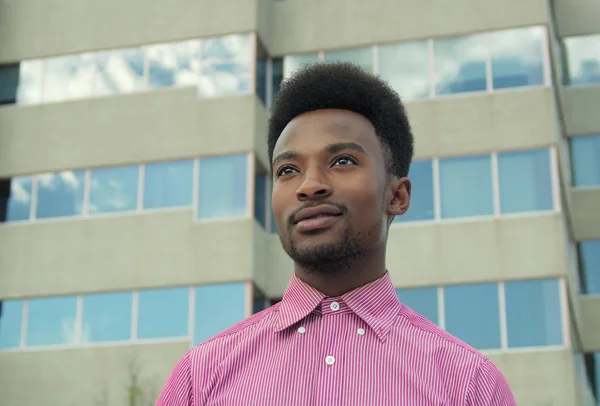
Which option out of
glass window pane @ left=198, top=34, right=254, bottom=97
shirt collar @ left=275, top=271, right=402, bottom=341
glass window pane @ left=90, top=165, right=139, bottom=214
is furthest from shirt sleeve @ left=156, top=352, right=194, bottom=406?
glass window pane @ left=198, top=34, right=254, bottom=97

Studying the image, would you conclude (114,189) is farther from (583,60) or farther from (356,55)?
(583,60)

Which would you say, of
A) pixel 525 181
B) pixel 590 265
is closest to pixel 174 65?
pixel 525 181

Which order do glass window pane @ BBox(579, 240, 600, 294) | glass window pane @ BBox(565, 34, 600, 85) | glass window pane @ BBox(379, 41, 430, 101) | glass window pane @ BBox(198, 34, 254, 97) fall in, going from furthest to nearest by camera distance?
glass window pane @ BBox(565, 34, 600, 85), glass window pane @ BBox(579, 240, 600, 294), glass window pane @ BBox(198, 34, 254, 97), glass window pane @ BBox(379, 41, 430, 101)

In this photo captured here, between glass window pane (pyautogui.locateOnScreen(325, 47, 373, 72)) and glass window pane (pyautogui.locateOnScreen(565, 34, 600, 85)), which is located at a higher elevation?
glass window pane (pyautogui.locateOnScreen(565, 34, 600, 85))

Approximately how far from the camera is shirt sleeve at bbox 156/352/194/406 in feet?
9.01

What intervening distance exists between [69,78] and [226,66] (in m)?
3.17

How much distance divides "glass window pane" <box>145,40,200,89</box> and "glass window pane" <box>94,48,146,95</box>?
0.22 m

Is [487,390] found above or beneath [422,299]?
beneath

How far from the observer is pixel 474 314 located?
16547mm

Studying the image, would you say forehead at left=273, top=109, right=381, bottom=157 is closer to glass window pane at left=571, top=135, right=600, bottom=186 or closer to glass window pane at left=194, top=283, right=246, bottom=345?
glass window pane at left=194, top=283, right=246, bottom=345

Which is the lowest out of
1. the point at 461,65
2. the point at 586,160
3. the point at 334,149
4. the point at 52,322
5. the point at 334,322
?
the point at 334,322

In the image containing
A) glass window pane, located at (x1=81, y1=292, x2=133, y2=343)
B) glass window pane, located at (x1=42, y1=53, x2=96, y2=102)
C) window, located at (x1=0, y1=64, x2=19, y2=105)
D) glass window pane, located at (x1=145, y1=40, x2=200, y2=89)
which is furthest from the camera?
window, located at (x1=0, y1=64, x2=19, y2=105)

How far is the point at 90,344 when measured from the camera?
57.7 feet

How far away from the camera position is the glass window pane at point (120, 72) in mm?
19031
